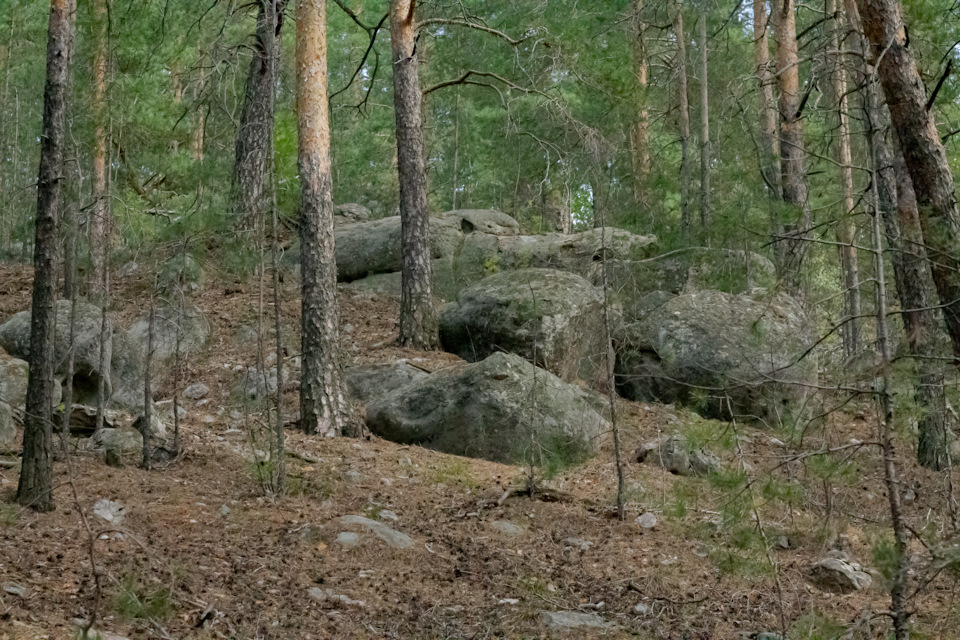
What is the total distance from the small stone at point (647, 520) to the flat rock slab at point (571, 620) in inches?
77.1

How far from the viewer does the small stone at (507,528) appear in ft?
23.0

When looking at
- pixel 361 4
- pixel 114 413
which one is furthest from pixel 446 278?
pixel 361 4

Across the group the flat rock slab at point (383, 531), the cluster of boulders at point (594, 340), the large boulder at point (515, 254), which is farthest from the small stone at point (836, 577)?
the large boulder at point (515, 254)

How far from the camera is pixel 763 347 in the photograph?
11.1m

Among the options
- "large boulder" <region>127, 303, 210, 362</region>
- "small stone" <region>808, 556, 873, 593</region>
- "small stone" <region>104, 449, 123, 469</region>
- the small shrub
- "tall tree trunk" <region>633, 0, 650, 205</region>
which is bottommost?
"small stone" <region>808, 556, 873, 593</region>

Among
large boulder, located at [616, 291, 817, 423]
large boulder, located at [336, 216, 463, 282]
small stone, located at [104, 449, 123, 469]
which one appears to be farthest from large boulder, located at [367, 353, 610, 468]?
large boulder, located at [336, 216, 463, 282]

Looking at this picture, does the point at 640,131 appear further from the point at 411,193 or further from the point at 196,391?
the point at 196,391

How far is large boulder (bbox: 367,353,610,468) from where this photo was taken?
915 centimetres

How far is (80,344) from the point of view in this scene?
32.5ft

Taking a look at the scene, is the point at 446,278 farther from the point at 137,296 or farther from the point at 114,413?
the point at 114,413

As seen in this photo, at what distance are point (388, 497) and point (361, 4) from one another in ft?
48.4

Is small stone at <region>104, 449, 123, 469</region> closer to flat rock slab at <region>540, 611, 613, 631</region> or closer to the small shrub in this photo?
the small shrub

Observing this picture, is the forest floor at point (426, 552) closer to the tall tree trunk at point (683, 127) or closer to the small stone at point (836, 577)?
the small stone at point (836, 577)

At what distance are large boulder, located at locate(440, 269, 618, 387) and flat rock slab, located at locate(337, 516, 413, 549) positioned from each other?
4.51 metres
